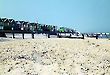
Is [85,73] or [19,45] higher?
[19,45]

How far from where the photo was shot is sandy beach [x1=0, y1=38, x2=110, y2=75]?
63.1 feet

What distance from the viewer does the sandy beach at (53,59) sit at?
63.1 feet

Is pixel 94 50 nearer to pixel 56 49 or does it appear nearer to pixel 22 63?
pixel 56 49

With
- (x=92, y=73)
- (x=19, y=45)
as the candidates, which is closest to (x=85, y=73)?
(x=92, y=73)

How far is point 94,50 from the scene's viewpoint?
78.9 feet

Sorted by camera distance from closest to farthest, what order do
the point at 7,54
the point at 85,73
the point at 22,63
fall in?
1. the point at 85,73
2. the point at 22,63
3. the point at 7,54

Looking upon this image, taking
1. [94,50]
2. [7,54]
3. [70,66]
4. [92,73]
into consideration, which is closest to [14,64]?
[7,54]

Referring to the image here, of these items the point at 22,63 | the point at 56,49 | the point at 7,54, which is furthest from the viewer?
the point at 56,49

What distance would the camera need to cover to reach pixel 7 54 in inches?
867

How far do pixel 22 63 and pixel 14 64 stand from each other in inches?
22.0

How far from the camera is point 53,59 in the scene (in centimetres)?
2111

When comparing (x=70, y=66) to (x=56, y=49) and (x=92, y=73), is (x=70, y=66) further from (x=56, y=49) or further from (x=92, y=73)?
(x=56, y=49)

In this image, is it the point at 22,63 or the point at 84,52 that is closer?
the point at 22,63

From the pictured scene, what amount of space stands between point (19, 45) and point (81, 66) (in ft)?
23.1
